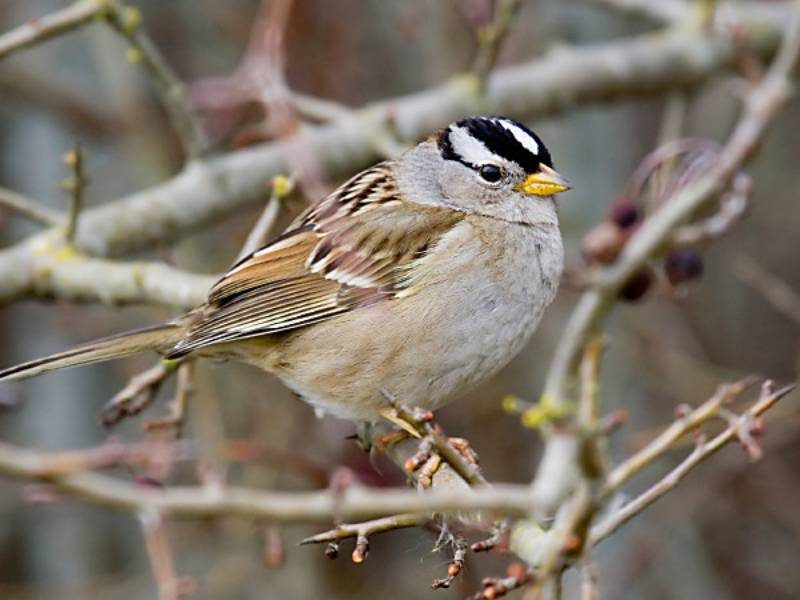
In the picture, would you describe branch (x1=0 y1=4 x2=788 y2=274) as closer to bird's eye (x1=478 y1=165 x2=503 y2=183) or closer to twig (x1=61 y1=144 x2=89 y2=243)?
twig (x1=61 y1=144 x2=89 y2=243)

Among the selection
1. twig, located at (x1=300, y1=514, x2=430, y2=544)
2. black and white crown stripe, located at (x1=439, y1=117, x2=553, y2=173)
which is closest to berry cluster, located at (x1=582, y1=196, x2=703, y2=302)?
black and white crown stripe, located at (x1=439, y1=117, x2=553, y2=173)

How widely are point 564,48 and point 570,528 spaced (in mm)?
3054

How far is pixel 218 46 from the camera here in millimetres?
6379

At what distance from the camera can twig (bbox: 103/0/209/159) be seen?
3367 millimetres

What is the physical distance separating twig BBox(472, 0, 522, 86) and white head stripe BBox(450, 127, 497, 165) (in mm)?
391

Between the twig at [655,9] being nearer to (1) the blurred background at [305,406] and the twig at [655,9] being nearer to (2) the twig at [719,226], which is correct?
(1) the blurred background at [305,406]

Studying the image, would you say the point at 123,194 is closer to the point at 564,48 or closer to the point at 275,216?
the point at 564,48

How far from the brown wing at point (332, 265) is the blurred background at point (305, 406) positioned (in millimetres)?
1398

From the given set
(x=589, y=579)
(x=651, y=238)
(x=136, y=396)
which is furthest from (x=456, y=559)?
(x=136, y=396)

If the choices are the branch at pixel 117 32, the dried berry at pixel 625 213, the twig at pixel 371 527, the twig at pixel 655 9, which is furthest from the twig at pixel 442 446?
the twig at pixel 655 9

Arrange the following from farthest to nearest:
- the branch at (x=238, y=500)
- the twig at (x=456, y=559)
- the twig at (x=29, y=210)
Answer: the twig at (x=29, y=210)
the twig at (x=456, y=559)
the branch at (x=238, y=500)

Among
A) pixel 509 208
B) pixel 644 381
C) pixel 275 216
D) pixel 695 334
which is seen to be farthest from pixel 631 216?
pixel 695 334

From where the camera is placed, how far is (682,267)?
10.6 feet

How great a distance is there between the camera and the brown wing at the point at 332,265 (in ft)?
10.6
